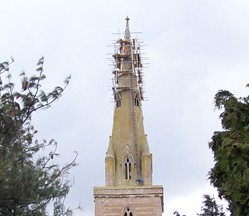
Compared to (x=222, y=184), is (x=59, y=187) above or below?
below

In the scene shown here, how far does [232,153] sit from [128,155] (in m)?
25.0

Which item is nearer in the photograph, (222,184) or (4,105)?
(4,105)

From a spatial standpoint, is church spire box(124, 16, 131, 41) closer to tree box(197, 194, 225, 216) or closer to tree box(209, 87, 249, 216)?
tree box(197, 194, 225, 216)

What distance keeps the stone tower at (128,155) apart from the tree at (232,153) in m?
20.7

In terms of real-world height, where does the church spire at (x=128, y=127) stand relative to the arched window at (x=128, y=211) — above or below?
above

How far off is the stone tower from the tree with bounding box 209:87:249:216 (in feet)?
67.8

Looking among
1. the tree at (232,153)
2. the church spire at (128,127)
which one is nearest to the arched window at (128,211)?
the church spire at (128,127)

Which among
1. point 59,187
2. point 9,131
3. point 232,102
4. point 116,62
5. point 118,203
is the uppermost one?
point 116,62

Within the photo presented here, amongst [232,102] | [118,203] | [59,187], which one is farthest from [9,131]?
[118,203]

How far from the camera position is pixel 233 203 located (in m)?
15.5

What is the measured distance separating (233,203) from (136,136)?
84.6 ft

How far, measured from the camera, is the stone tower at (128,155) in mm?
37469

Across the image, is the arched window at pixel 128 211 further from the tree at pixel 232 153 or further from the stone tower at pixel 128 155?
the tree at pixel 232 153

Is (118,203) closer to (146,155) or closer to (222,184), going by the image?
(146,155)
